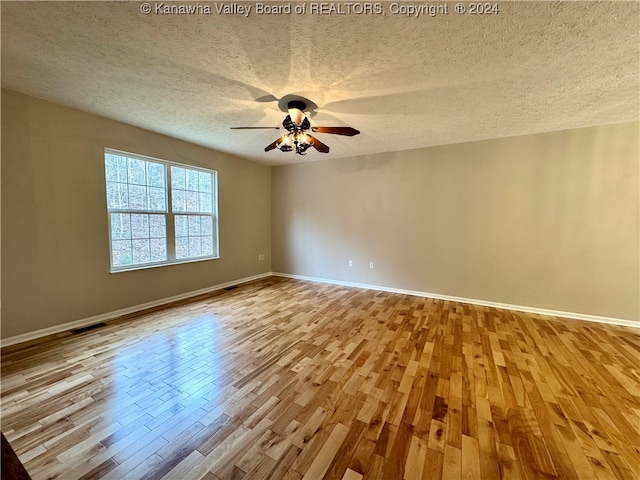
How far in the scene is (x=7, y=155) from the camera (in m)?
2.45

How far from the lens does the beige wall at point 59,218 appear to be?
2.50 meters

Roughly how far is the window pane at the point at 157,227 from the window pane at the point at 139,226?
0.05m

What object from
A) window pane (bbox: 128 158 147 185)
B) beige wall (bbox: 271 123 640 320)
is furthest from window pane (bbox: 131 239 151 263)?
beige wall (bbox: 271 123 640 320)

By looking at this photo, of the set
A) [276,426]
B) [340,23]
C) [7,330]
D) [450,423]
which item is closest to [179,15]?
[340,23]

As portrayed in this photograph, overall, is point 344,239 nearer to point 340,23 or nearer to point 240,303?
point 240,303

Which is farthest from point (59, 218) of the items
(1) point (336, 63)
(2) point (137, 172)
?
(1) point (336, 63)

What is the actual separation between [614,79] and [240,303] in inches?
189

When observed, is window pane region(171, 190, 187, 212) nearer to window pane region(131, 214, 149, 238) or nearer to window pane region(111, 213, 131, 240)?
window pane region(131, 214, 149, 238)

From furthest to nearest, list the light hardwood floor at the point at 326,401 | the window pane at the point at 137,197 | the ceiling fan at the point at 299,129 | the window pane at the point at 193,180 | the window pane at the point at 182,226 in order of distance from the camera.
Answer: the window pane at the point at 193,180 < the window pane at the point at 182,226 < the window pane at the point at 137,197 < the ceiling fan at the point at 299,129 < the light hardwood floor at the point at 326,401

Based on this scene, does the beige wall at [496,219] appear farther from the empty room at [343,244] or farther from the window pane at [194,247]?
the window pane at [194,247]

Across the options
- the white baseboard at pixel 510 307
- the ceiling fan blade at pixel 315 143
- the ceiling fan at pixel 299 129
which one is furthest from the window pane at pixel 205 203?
the white baseboard at pixel 510 307

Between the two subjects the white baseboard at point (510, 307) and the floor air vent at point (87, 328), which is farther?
the white baseboard at point (510, 307)

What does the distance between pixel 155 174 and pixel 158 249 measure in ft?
3.68

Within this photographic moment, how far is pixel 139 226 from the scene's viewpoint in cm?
356
